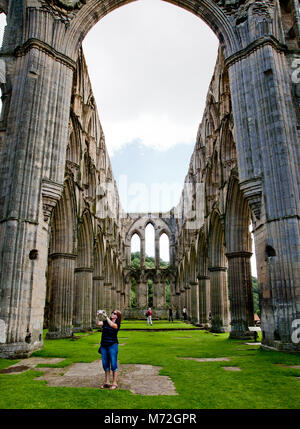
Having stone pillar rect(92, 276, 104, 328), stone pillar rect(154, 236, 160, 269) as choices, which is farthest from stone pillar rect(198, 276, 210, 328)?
stone pillar rect(154, 236, 160, 269)

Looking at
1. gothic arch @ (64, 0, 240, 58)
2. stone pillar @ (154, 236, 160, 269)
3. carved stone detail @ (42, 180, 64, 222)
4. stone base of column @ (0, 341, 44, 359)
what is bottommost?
stone base of column @ (0, 341, 44, 359)

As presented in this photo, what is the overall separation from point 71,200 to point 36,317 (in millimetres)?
7277

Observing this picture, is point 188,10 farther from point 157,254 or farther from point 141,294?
point 141,294

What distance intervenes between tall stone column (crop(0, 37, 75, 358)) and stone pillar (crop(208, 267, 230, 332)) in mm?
10723

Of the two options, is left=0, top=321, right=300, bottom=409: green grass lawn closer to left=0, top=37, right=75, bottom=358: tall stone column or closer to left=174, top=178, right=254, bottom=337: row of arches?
left=0, top=37, right=75, bottom=358: tall stone column

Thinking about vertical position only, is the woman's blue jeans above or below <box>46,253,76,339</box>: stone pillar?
below

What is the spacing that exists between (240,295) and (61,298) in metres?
7.90

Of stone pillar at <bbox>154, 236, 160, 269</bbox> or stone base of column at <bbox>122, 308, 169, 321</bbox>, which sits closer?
stone base of column at <bbox>122, 308, 169, 321</bbox>

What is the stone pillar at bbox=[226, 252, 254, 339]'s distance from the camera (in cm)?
1483

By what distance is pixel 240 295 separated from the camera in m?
15.1

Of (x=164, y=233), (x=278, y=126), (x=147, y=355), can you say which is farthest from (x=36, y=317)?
(x=164, y=233)

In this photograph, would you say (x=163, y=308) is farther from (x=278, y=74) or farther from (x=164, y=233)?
(x=278, y=74)

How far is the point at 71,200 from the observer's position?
1638 cm

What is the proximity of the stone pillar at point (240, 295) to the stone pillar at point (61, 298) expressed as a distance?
718 cm
